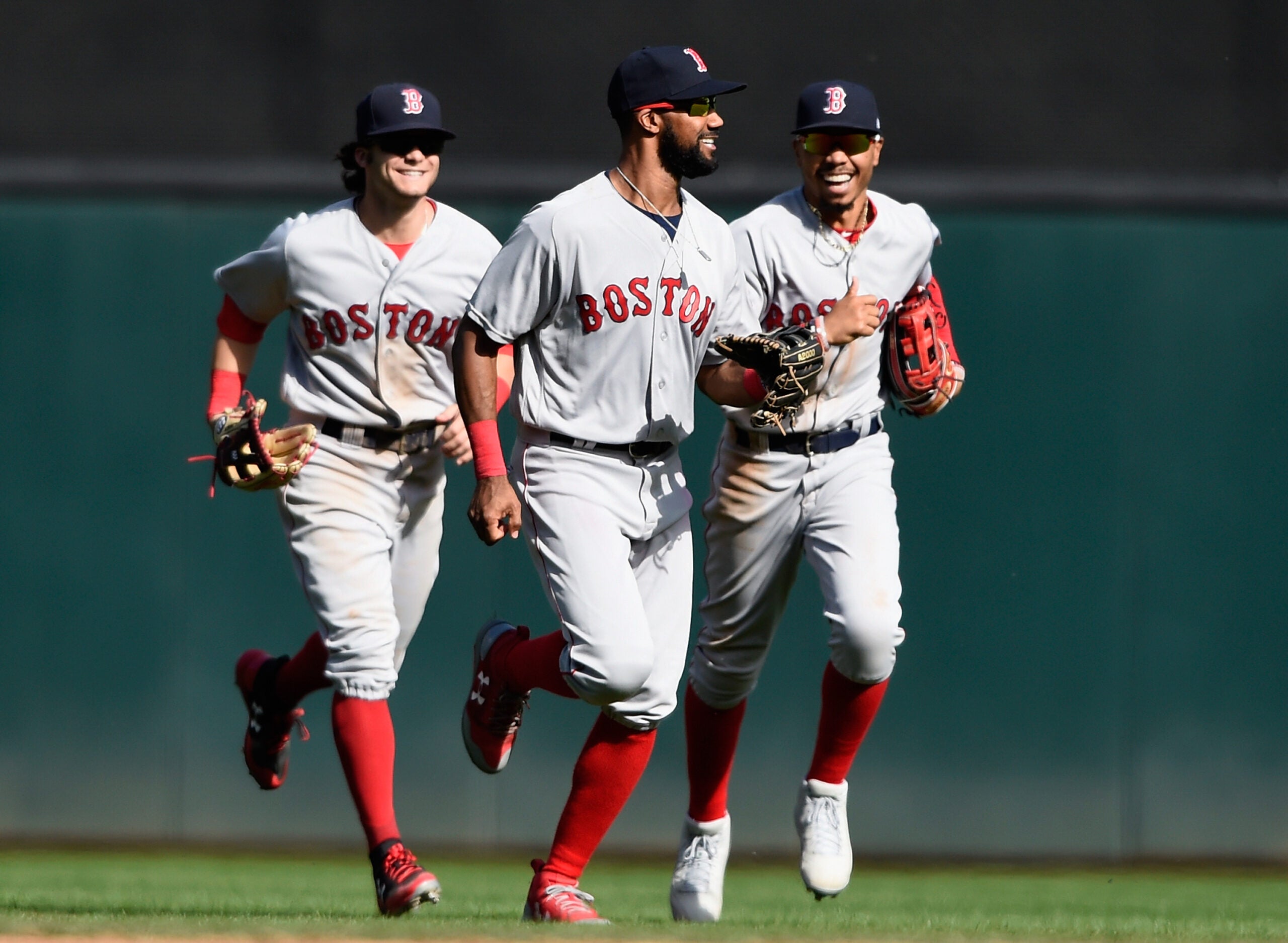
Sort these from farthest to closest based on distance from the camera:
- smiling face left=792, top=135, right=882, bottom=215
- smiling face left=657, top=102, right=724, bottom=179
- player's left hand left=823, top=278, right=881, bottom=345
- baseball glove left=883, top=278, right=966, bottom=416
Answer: baseball glove left=883, top=278, right=966, bottom=416 → smiling face left=792, top=135, right=882, bottom=215 → player's left hand left=823, top=278, right=881, bottom=345 → smiling face left=657, top=102, right=724, bottom=179

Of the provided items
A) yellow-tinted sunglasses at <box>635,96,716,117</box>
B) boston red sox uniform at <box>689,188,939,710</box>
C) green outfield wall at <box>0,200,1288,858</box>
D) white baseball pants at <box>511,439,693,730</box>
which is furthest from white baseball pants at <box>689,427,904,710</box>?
green outfield wall at <box>0,200,1288,858</box>

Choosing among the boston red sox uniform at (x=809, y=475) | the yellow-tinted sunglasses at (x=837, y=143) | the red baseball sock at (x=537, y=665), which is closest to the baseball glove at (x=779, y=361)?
the boston red sox uniform at (x=809, y=475)

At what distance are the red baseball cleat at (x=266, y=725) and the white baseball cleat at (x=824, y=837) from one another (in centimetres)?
138

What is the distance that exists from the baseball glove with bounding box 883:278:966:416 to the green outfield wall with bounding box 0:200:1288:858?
5.82 ft

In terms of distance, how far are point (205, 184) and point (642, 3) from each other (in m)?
1.62

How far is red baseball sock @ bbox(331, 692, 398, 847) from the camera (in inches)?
148

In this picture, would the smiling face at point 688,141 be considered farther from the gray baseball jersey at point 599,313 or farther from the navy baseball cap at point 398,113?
the navy baseball cap at point 398,113

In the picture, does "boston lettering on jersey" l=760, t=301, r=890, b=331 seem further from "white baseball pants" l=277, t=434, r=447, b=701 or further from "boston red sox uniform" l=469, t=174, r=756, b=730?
"white baseball pants" l=277, t=434, r=447, b=701

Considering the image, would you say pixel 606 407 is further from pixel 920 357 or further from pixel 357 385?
pixel 920 357

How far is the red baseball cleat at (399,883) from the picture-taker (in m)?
3.57

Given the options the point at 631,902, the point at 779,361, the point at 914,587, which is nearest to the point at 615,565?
the point at 779,361

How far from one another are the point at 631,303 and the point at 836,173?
2.64ft

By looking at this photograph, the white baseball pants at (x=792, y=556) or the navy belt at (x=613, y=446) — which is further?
the white baseball pants at (x=792, y=556)

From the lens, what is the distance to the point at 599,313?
3455 millimetres
